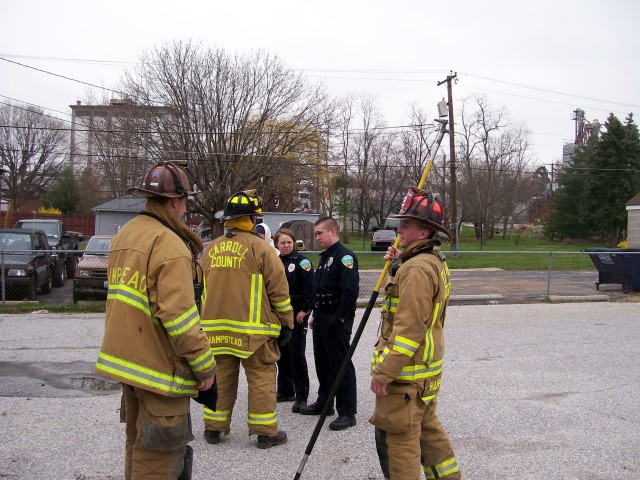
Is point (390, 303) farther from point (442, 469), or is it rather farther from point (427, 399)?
point (442, 469)

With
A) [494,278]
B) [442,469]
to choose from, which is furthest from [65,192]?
[442,469]

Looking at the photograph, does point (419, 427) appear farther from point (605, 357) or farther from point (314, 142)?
point (314, 142)

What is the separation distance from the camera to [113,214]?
42.1 m

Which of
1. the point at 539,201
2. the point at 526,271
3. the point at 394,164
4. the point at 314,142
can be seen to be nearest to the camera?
the point at 526,271

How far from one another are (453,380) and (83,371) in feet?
14.5

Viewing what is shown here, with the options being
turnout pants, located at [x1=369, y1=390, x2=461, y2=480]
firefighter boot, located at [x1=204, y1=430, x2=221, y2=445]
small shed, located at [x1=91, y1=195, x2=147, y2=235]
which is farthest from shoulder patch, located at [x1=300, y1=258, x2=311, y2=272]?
small shed, located at [x1=91, y1=195, x2=147, y2=235]

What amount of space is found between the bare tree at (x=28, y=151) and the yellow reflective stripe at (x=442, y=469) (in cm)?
5719

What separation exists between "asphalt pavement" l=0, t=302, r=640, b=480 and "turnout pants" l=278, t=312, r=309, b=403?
0.91 ft

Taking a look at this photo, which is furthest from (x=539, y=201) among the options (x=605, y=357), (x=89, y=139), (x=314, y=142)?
(x=605, y=357)

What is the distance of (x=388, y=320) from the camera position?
146 inches

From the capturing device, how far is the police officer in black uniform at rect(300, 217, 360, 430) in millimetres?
5348

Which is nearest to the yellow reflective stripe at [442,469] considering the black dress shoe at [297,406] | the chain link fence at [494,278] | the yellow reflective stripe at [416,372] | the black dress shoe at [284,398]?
the yellow reflective stripe at [416,372]

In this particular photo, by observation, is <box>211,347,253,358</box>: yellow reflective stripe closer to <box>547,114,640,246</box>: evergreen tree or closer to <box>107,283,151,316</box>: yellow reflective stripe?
<box>107,283,151,316</box>: yellow reflective stripe

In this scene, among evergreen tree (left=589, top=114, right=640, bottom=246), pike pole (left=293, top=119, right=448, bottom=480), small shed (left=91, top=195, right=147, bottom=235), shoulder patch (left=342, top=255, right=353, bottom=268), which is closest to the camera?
pike pole (left=293, top=119, right=448, bottom=480)
